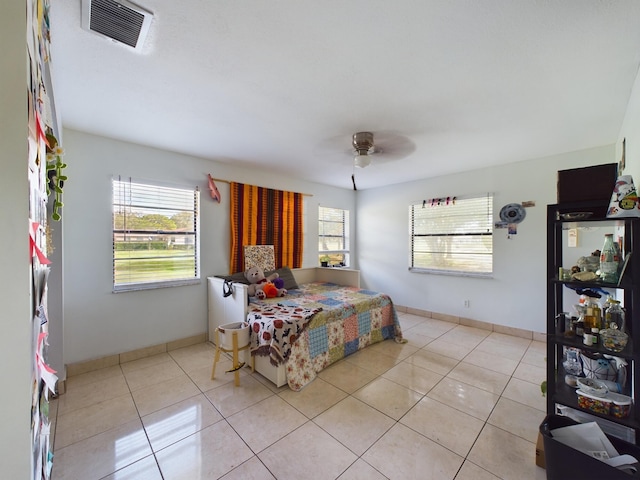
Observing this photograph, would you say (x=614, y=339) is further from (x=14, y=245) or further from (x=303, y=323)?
(x=14, y=245)

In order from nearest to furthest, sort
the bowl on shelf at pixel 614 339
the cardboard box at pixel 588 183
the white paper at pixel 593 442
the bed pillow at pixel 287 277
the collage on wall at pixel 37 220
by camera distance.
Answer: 1. the collage on wall at pixel 37 220
2. the white paper at pixel 593 442
3. the bowl on shelf at pixel 614 339
4. the cardboard box at pixel 588 183
5. the bed pillow at pixel 287 277

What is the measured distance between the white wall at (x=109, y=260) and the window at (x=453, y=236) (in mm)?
3201

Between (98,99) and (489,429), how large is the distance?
147 inches

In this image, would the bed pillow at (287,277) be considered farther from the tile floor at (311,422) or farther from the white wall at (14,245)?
the white wall at (14,245)

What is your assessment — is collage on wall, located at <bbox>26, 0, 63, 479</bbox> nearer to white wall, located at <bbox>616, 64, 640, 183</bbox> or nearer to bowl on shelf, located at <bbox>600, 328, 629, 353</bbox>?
bowl on shelf, located at <bbox>600, 328, 629, 353</bbox>

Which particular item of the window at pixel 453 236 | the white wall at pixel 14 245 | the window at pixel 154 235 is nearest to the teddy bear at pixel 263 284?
the window at pixel 154 235

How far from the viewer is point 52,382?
0.98 metres

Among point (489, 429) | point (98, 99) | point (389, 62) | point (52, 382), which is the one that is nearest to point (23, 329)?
point (52, 382)

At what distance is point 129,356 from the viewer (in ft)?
9.36

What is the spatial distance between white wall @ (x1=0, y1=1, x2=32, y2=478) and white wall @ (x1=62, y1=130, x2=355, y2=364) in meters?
2.60

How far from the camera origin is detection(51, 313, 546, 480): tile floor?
61.2 inches

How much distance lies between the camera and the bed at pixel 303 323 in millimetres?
2371

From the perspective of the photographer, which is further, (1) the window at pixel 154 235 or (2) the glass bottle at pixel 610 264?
(1) the window at pixel 154 235

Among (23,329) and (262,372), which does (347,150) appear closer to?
(262,372)
